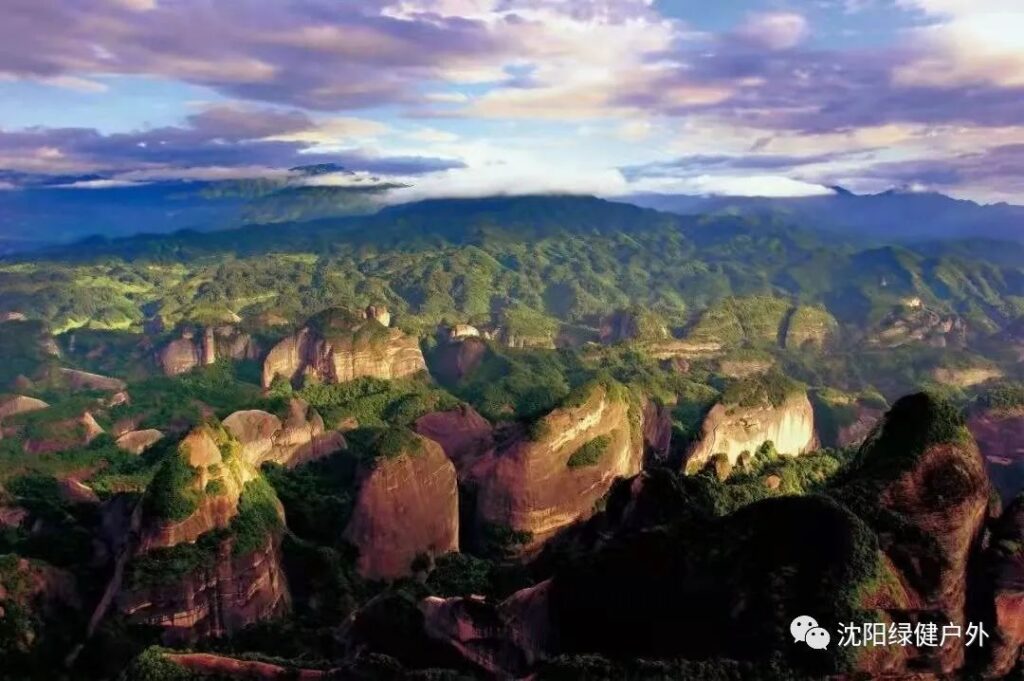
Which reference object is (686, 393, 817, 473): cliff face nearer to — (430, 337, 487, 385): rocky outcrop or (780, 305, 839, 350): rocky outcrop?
(430, 337, 487, 385): rocky outcrop

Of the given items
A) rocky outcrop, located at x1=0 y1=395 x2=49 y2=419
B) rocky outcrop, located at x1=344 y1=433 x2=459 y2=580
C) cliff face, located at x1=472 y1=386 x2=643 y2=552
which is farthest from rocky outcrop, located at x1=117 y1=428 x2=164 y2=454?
cliff face, located at x1=472 y1=386 x2=643 y2=552

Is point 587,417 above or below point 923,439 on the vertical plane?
below

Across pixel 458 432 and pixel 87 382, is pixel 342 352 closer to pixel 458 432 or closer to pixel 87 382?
pixel 458 432

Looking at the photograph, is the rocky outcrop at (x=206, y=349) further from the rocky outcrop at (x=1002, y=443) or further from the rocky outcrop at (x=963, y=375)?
the rocky outcrop at (x=963, y=375)

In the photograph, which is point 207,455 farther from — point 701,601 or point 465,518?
point 701,601

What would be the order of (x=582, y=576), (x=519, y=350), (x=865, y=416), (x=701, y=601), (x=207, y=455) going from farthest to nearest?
(x=519, y=350) → (x=865, y=416) → (x=207, y=455) → (x=582, y=576) → (x=701, y=601)

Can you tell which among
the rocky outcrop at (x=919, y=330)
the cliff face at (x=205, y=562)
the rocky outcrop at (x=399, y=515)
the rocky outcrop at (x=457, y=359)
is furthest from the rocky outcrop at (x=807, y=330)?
the cliff face at (x=205, y=562)

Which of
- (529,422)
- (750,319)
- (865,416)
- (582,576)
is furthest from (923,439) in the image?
(750,319)

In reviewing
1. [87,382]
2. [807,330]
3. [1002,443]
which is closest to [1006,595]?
[1002,443]
